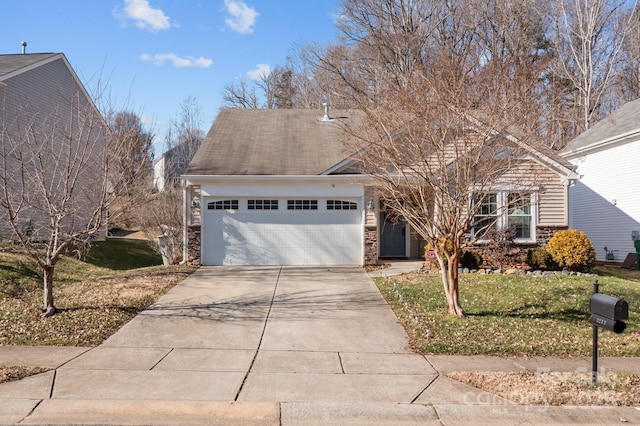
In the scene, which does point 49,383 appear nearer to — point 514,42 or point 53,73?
point 53,73

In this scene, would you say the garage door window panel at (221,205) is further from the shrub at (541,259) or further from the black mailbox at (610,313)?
the black mailbox at (610,313)

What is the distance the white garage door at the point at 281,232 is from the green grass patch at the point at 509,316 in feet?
9.19

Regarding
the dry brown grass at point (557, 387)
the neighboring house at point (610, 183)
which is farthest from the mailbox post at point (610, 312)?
the neighboring house at point (610, 183)

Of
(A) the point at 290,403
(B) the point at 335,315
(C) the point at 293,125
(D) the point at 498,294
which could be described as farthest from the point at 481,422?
(C) the point at 293,125

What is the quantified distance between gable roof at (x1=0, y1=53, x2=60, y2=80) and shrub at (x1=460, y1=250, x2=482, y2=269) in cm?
1609

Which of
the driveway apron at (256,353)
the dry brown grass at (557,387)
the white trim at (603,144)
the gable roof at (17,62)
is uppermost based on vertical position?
the gable roof at (17,62)

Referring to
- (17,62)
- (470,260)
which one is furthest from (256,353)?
(17,62)

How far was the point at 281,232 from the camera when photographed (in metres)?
14.7

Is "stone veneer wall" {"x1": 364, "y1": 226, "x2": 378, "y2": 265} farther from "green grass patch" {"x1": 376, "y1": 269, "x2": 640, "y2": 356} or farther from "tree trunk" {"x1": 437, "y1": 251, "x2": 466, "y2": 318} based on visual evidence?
"tree trunk" {"x1": 437, "y1": 251, "x2": 466, "y2": 318}

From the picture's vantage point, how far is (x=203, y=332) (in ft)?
26.7

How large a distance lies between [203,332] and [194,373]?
6.35 ft

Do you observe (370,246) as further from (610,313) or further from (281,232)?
(610,313)

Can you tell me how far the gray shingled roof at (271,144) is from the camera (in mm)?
15046

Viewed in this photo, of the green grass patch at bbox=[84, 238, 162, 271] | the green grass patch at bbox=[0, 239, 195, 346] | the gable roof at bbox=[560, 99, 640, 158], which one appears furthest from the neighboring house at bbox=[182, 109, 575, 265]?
the gable roof at bbox=[560, 99, 640, 158]
